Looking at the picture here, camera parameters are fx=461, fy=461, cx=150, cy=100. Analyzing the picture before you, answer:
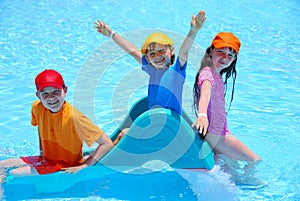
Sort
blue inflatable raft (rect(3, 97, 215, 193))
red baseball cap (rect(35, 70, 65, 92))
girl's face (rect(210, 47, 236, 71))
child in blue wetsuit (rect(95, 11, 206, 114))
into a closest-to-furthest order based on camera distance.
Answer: red baseball cap (rect(35, 70, 65, 92)) → blue inflatable raft (rect(3, 97, 215, 193)) → child in blue wetsuit (rect(95, 11, 206, 114)) → girl's face (rect(210, 47, 236, 71))

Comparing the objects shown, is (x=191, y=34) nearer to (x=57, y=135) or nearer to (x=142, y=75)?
(x=57, y=135)

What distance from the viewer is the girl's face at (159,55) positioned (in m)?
3.83

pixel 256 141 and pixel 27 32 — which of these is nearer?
pixel 256 141

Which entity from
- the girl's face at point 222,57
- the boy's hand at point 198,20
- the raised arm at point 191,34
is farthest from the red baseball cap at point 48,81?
the girl's face at point 222,57

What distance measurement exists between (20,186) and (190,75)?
358cm

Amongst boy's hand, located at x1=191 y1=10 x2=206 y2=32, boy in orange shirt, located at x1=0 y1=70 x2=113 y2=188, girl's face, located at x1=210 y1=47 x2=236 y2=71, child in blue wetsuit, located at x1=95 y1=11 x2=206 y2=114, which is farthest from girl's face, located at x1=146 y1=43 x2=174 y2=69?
boy in orange shirt, located at x1=0 y1=70 x2=113 y2=188

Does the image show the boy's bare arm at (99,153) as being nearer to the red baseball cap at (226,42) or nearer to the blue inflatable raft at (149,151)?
the blue inflatable raft at (149,151)

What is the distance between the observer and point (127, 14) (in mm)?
9672

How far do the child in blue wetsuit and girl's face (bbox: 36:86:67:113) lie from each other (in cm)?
83

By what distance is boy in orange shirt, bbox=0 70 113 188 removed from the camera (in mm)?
3543

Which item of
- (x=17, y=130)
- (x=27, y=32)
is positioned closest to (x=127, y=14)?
(x=27, y=32)

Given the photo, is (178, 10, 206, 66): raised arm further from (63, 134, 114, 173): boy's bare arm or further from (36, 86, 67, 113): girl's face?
(36, 86, 67, 113): girl's face

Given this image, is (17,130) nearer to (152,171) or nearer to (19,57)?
(152,171)

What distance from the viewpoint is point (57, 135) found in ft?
11.9
